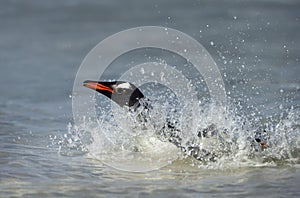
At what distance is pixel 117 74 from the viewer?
11.1m

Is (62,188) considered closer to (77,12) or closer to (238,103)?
(238,103)

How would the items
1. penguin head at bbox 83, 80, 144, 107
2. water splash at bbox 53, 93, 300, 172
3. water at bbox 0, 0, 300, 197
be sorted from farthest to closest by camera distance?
penguin head at bbox 83, 80, 144, 107, water splash at bbox 53, 93, 300, 172, water at bbox 0, 0, 300, 197

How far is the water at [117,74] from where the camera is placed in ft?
17.9

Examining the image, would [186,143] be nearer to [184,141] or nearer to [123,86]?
[184,141]

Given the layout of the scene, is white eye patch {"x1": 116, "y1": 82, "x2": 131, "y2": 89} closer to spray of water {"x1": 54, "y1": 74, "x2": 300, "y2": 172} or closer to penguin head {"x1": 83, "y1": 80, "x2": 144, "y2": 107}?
penguin head {"x1": 83, "y1": 80, "x2": 144, "y2": 107}

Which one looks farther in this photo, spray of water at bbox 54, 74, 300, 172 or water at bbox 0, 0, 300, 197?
spray of water at bbox 54, 74, 300, 172

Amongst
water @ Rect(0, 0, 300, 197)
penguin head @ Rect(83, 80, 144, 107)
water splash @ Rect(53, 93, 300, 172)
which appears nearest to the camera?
water @ Rect(0, 0, 300, 197)

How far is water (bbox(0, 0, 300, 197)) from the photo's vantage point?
5.45 meters

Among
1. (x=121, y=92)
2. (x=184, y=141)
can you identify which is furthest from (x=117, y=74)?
(x=184, y=141)

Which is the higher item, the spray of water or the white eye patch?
the white eye patch

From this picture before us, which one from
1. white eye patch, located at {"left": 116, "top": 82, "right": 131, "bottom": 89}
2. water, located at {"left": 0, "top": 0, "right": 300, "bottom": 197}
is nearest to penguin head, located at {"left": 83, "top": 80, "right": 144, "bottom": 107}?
white eye patch, located at {"left": 116, "top": 82, "right": 131, "bottom": 89}

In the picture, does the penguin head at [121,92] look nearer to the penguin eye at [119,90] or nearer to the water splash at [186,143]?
the penguin eye at [119,90]

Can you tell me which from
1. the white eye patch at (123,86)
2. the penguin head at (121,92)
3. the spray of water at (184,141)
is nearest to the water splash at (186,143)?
the spray of water at (184,141)

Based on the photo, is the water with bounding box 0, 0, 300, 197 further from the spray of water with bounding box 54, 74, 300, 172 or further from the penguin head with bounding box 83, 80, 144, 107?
the penguin head with bounding box 83, 80, 144, 107
